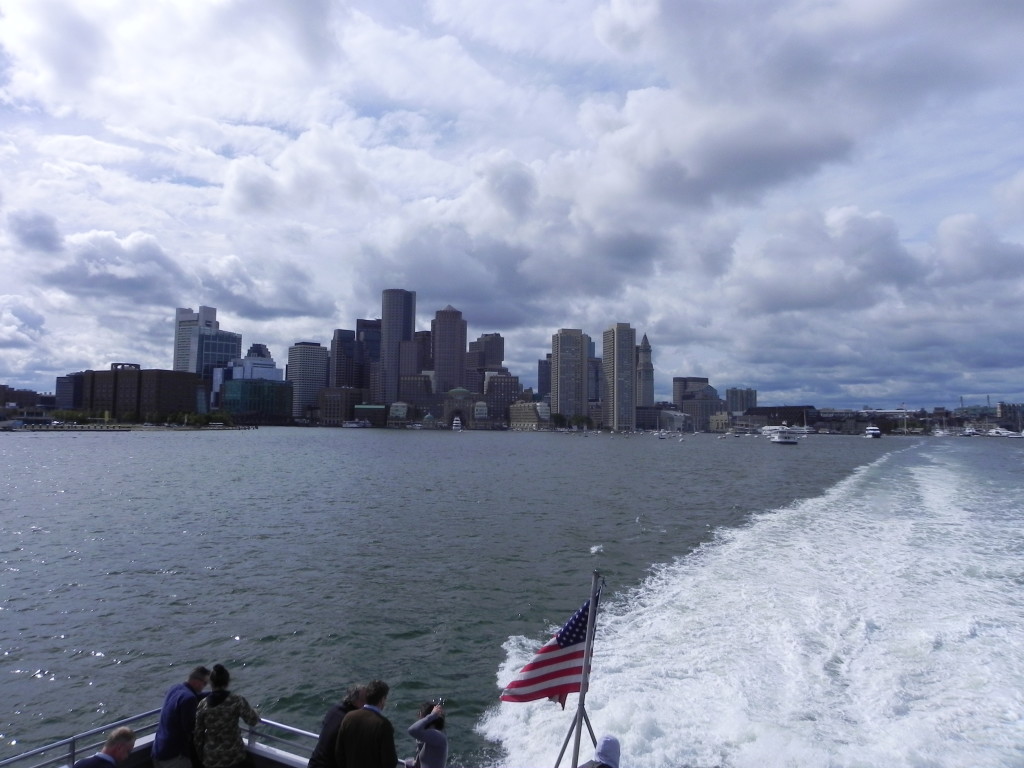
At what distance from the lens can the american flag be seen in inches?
302

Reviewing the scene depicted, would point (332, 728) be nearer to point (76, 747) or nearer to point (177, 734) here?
point (177, 734)

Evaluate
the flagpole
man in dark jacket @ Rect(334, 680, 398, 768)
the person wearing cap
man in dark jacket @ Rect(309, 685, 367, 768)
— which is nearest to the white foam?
the flagpole

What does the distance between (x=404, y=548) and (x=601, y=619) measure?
38.2ft

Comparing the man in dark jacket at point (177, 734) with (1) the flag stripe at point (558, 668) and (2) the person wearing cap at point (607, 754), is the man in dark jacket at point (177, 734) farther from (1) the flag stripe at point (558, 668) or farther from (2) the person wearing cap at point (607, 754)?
(2) the person wearing cap at point (607, 754)

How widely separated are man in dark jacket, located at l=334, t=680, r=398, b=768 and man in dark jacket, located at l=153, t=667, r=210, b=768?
2043mm

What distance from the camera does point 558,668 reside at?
25.6 feet

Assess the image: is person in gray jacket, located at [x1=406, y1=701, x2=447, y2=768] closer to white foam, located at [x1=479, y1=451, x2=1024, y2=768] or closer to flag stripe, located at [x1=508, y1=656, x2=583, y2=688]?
flag stripe, located at [x1=508, y1=656, x2=583, y2=688]

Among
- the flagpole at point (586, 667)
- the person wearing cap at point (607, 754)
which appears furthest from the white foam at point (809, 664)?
the person wearing cap at point (607, 754)

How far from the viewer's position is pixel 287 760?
7812 millimetres

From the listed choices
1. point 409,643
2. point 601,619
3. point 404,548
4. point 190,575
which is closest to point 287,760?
point 409,643

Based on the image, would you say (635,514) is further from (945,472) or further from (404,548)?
(945,472)

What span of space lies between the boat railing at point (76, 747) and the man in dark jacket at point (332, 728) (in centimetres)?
207

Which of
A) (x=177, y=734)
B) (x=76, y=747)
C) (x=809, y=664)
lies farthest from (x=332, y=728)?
(x=809, y=664)

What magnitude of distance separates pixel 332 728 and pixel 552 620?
10.9 meters
